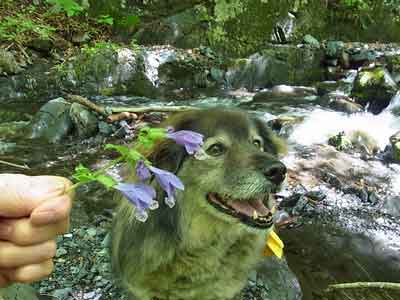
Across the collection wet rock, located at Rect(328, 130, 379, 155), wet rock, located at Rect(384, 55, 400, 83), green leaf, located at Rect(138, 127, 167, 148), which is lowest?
wet rock, located at Rect(328, 130, 379, 155)

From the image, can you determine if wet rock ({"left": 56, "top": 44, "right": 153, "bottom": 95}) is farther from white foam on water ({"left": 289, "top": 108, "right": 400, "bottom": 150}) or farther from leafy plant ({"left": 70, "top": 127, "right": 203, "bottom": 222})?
leafy plant ({"left": 70, "top": 127, "right": 203, "bottom": 222})

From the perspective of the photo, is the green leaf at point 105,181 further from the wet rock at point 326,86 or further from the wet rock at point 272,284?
the wet rock at point 326,86

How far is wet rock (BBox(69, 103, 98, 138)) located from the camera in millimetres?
7516

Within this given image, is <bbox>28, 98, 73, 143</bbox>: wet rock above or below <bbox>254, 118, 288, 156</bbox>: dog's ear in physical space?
below

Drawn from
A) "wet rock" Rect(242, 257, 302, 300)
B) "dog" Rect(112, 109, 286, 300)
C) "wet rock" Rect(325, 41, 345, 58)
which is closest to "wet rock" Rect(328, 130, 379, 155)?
"wet rock" Rect(242, 257, 302, 300)

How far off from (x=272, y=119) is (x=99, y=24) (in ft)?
22.5

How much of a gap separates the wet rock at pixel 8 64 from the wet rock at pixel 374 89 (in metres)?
7.43

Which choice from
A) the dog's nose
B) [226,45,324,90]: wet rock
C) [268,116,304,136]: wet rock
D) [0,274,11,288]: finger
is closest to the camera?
[0,274,11,288]: finger

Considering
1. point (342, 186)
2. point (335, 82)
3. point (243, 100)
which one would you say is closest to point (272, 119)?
point (243, 100)

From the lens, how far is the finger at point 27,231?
0.96 m

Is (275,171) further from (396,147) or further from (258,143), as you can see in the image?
(396,147)

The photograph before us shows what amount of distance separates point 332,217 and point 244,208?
9.34ft

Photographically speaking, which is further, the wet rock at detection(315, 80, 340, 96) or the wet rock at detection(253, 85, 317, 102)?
the wet rock at detection(315, 80, 340, 96)

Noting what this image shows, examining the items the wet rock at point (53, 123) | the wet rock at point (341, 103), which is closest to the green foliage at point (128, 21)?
the wet rock at point (341, 103)
